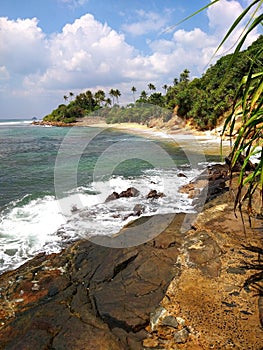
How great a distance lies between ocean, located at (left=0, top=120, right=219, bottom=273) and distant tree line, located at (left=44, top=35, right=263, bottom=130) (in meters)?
5.31

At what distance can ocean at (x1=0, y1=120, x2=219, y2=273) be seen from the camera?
835cm

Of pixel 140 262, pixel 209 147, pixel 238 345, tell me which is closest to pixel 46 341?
pixel 140 262

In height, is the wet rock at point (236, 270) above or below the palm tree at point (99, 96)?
below

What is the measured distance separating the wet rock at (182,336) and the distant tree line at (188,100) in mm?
2823

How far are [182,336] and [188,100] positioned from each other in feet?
135

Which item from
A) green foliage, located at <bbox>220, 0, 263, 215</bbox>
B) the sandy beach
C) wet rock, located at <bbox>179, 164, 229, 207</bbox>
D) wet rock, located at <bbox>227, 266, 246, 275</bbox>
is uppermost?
green foliage, located at <bbox>220, 0, 263, 215</bbox>

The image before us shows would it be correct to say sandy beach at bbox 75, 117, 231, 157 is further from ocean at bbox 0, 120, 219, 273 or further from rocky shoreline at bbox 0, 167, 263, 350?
rocky shoreline at bbox 0, 167, 263, 350

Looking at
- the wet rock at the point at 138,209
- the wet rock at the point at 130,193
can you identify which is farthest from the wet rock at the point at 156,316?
the wet rock at the point at 130,193

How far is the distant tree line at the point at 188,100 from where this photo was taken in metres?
24.5

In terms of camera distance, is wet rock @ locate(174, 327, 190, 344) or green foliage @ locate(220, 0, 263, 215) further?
wet rock @ locate(174, 327, 190, 344)

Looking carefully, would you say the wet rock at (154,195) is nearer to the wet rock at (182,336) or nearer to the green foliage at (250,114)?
the wet rock at (182,336)

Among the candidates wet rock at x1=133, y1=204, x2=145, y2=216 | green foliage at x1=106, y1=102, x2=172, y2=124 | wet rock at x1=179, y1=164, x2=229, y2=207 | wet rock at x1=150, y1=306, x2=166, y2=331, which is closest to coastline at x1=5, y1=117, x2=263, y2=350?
wet rock at x1=150, y1=306, x2=166, y2=331

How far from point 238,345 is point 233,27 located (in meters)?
3.22

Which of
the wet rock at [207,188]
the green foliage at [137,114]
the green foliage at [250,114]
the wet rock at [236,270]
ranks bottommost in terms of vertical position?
the wet rock at [207,188]
